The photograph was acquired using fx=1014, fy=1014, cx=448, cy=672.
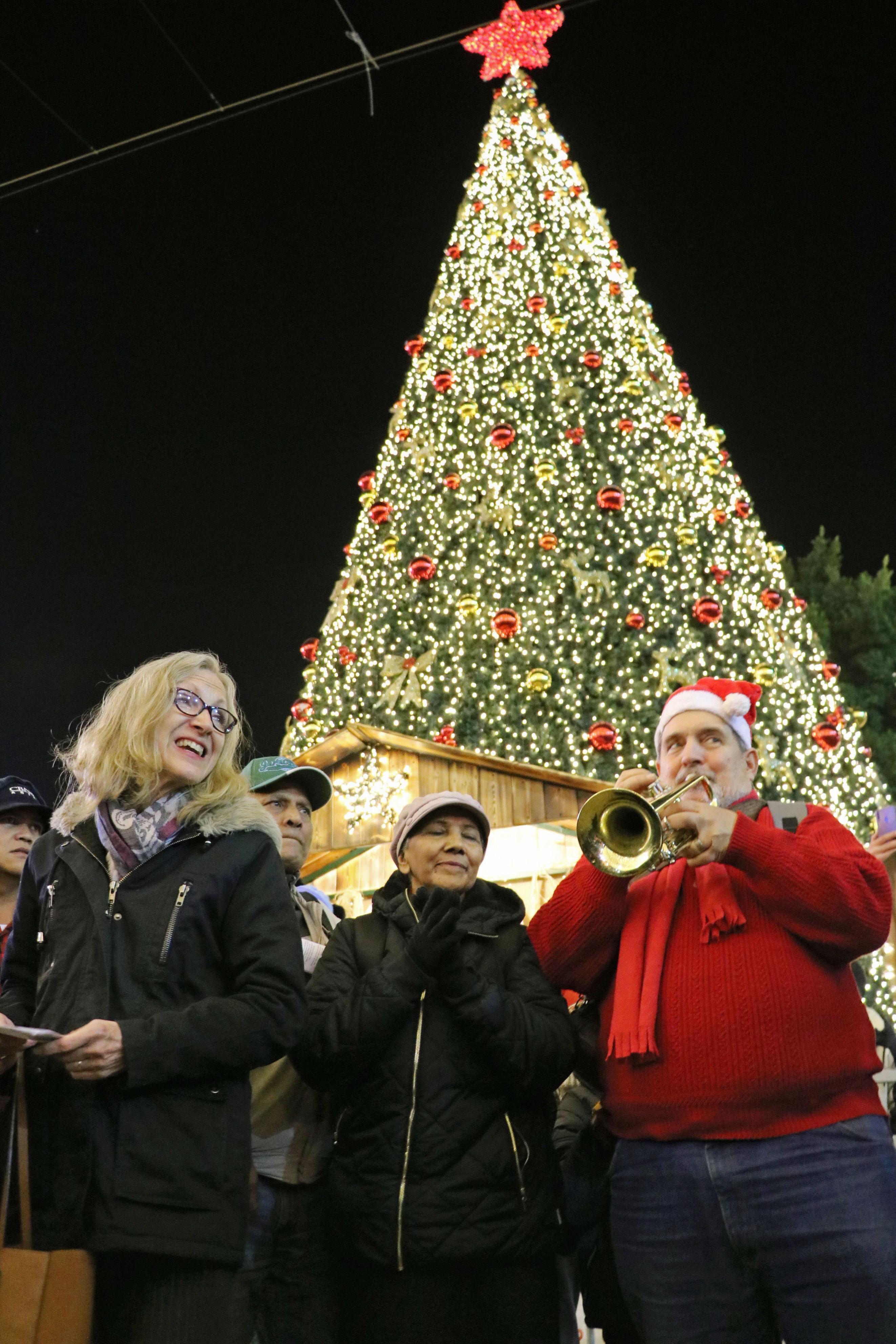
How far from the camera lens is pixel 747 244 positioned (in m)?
14.3

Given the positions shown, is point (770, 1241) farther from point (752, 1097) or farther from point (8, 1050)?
point (8, 1050)

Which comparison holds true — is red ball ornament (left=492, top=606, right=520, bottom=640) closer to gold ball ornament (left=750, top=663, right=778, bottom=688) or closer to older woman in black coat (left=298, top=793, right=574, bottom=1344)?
gold ball ornament (left=750, top=663, right=778, bottom=688)

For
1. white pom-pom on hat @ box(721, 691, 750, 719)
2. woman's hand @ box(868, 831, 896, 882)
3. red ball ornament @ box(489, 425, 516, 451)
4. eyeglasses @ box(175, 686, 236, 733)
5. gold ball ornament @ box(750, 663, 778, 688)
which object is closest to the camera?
eyeglasses @ box(175, 686, 236, 733)

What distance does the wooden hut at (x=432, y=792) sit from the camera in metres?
7.29

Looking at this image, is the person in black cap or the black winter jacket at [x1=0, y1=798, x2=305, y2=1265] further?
the person in black cap

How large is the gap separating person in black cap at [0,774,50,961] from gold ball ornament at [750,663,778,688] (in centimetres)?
630

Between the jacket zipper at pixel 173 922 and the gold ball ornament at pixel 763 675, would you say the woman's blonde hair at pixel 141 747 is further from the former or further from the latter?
the gold ball ornament at pixel 763 675

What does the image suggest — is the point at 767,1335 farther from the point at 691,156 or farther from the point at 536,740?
the point at 691,156

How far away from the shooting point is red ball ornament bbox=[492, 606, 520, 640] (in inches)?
318

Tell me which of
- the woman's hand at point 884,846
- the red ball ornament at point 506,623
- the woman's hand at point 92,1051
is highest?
the red ball ornament at point 506,623

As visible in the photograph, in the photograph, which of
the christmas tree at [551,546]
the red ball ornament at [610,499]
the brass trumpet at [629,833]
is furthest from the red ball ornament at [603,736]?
the brass trumpet at [629,833]

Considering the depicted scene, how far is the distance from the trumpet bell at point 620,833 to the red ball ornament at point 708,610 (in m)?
6.08

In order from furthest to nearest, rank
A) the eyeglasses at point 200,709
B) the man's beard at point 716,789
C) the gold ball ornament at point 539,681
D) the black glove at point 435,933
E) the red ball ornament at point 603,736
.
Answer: the gold ball ornament at point 539,681
the red ball ornament at point 603,736
the man's beard at point 716,789
the black glove at point 435,933
the eyeglasses at point 200,709

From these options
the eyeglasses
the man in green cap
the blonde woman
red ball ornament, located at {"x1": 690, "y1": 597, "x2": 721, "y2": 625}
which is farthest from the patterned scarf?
red ball ornament, located at {"x1": 690, "y1": 597, "x2": 721, "y2": 625}
